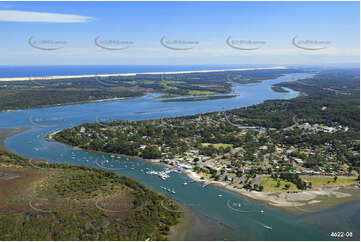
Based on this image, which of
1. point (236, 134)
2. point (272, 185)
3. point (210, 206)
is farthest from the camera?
point (236, 134)

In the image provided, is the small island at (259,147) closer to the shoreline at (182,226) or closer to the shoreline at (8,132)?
the shoreline at (182,226)

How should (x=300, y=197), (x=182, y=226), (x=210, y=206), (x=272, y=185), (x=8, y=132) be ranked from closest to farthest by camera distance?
1. (x=182, y=226)
2. (x=210, y=206)
3. (x=300, y=197)
4. (x=272, y=185)
5. (x=8, y=132)

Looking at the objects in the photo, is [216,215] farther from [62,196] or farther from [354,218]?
[62,196]

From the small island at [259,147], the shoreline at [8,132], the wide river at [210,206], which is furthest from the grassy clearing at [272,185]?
the shoreline at [8,132]

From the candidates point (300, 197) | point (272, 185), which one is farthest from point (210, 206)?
point (300, 197)

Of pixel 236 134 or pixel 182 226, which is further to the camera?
pixel 236 134

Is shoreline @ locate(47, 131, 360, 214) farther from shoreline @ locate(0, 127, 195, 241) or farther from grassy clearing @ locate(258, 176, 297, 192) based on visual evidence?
shoreline @ locate(0, 127, 195, 241)

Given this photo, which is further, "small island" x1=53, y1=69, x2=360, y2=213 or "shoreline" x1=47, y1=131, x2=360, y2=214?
"small island" x1=53, y1=69, x2=360, y2=213

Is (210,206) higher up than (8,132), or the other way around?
(8,132)

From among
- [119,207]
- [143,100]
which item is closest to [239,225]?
[119,207]

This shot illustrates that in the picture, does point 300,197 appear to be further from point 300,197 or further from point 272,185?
Answer: point 272,185

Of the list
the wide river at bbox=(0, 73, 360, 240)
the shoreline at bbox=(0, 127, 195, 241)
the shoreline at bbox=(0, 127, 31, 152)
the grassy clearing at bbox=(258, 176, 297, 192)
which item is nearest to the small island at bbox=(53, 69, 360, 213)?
the grassy clearing at bbox=(258, 176, 297, 192)
